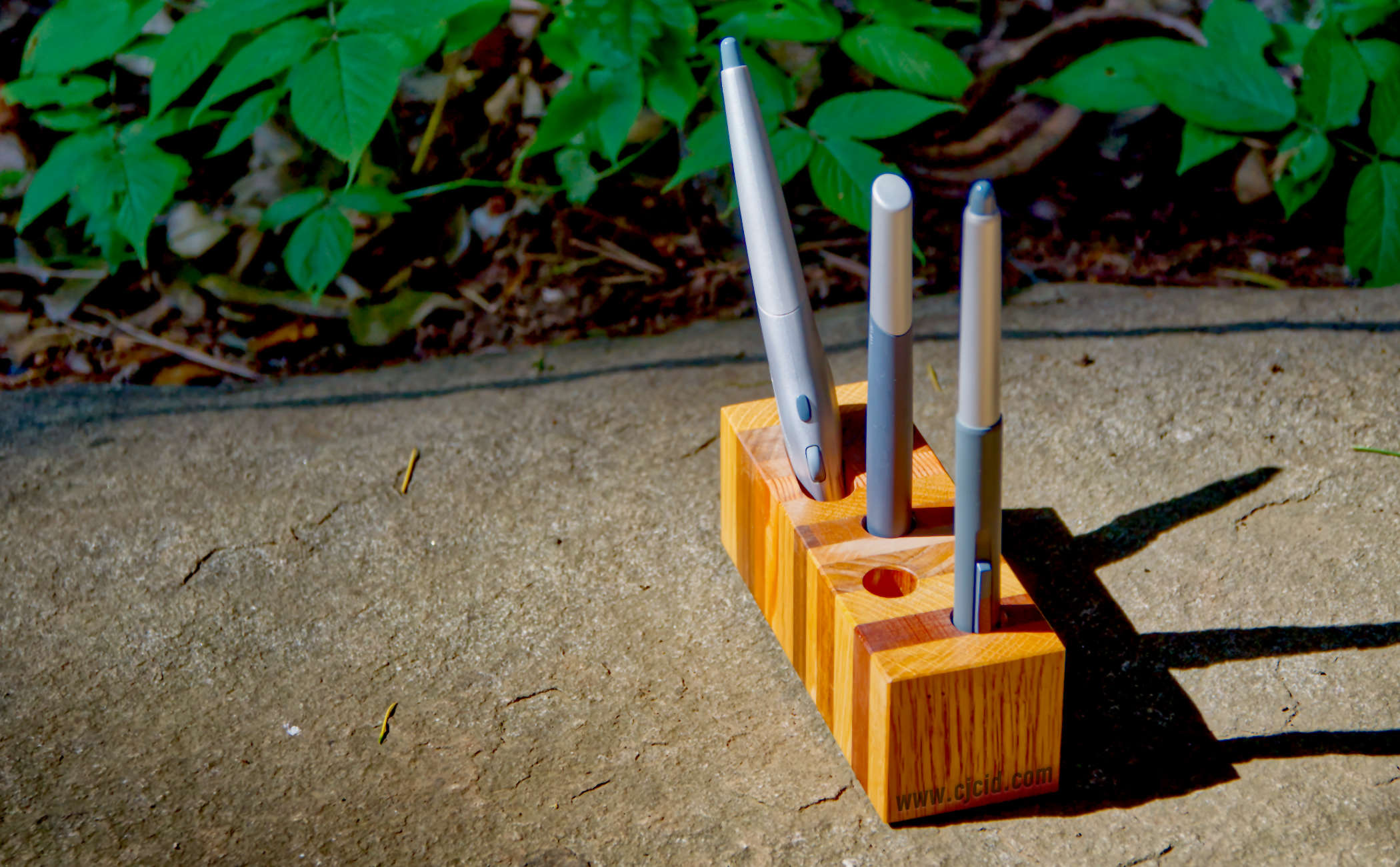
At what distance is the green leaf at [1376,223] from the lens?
67.2 inches

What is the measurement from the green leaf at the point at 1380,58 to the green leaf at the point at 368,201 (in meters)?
1.51

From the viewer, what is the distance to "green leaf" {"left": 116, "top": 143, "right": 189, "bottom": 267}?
5.64ft

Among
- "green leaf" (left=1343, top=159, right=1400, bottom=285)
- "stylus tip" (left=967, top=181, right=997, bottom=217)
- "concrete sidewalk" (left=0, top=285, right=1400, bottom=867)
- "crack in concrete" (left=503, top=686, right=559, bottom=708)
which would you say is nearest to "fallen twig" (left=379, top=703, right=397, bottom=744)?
"concrete sidewalk" (left=0, top=285, right=1400, bottom=867)

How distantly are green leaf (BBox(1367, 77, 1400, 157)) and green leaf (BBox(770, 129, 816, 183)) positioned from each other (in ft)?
2.78

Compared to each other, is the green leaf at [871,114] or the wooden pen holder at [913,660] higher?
the green leaf at [871,114]

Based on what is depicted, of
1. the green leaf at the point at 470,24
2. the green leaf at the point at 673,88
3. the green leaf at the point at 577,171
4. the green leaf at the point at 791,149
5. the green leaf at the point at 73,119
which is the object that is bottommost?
the green leaf at the point at 577,171

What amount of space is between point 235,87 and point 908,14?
95 cm

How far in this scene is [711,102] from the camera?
80.9 inches

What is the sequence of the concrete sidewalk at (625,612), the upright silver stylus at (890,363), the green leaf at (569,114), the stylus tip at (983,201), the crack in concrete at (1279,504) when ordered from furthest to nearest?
the green leaf at (569,114) < the crack in concrete at (1279,504) < the concrete sidewalk at (625,612) < the upright silver stylus at (890,363) < the stylus tip at (983,201)

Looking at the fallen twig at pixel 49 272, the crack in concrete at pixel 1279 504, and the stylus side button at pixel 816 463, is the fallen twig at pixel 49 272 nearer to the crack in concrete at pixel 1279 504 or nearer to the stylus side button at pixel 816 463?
the stylus side button at pixel 816 463

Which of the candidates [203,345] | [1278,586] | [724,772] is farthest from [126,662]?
[1278,586]

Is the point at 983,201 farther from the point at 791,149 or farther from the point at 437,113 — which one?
the point at 437,113

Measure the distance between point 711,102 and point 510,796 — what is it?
1363 mm

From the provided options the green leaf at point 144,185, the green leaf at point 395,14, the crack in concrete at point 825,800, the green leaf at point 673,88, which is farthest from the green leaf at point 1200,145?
the green leaf at point 144,185
